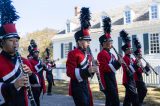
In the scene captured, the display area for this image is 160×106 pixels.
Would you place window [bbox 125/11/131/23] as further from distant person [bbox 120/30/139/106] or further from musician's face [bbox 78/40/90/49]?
musician's face [bbox 78/40/90/49]

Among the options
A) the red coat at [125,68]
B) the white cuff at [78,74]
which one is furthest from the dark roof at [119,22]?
the white cuff at [78,74]

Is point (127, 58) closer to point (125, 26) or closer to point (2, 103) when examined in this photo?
point (2, 103)

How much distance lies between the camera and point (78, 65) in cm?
786

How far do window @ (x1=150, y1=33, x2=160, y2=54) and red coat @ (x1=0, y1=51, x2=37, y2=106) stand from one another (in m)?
28.0

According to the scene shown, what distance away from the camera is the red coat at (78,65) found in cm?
768

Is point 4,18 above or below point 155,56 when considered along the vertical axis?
above

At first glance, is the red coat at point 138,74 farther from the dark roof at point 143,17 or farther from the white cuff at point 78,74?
the dark roof at point 143,17

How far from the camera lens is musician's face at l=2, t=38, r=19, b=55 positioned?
621 centimetres

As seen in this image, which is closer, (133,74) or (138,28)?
(133,74)

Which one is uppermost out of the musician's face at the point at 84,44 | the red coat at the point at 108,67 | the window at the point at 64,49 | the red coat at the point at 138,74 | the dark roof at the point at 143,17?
the dark roof at the point at 143,17

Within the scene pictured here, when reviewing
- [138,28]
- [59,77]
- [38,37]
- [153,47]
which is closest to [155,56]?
[153,47]

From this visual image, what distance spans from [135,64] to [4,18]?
237 inches

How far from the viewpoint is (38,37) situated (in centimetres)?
6569

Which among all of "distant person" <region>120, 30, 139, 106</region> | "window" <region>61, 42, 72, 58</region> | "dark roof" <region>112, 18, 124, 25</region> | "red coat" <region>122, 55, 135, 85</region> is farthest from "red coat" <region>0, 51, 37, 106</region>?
"window" <region>61, 42, 72, 58</region>
